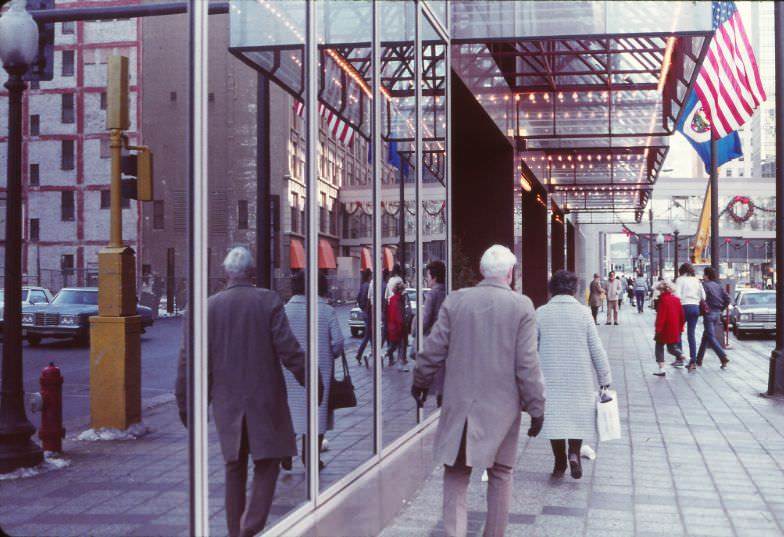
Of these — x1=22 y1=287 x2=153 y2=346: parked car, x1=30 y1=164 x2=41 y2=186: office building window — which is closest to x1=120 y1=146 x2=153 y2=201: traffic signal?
x1=30 y1=164 x2=41 y2=186: office building window

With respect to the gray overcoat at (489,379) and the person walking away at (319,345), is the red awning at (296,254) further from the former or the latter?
the gray overcoat at (489,379)

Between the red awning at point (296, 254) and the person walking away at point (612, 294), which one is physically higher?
the red awning at point (296, 254)

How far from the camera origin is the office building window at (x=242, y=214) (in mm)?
4090

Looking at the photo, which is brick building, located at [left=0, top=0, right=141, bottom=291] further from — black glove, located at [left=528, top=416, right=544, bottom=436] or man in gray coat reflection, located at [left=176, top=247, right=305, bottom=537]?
black glove, located at [left=528, top=416, right=544, bottom=436]

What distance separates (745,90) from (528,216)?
9.36 m

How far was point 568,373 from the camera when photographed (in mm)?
7695

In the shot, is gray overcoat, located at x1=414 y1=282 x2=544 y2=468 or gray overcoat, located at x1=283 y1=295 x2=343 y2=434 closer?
gray overcoat, located at x1=283 y1=295 x2=343 y2=434

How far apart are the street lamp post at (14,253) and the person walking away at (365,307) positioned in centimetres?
310

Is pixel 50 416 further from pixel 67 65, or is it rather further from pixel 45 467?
pixel 67 65

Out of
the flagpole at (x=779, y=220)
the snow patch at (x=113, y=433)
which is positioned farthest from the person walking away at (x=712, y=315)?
the snow patch at (x=113, y=433)

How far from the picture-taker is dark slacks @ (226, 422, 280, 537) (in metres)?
4.15

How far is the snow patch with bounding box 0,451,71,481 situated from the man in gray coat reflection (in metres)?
3.82

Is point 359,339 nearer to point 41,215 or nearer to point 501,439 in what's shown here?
point 501,439

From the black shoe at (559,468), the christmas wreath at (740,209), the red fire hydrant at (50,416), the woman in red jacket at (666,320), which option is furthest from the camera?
the christmas wreath at (740,209)
